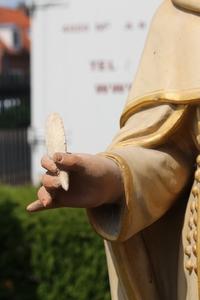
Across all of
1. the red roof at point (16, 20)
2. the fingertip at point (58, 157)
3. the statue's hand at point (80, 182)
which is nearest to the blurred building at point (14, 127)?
the statue's hand at point (80, 182)

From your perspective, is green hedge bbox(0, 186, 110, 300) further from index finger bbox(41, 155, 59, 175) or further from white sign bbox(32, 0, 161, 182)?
index finger bbox(41, 155, 59, 175)

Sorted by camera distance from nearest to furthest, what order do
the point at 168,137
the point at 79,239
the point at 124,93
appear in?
the point at 168,137
the point at 79,239
the point at 124,93

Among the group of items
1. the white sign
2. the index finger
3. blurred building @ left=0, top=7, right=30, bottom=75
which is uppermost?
the index finger

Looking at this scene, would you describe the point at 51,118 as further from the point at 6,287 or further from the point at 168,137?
the point at 6,287

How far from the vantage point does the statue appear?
2.09 meters

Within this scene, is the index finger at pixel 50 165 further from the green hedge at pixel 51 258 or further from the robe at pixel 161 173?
the green hedge at pixel 51 258

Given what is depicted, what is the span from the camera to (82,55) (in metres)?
8.84

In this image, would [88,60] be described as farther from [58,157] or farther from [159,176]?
[58,157]

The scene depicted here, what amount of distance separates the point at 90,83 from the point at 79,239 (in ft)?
10.6

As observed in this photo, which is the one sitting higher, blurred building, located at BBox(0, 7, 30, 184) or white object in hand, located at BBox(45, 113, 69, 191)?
white object in hand, located at BBox(45, 113, 69, 191)

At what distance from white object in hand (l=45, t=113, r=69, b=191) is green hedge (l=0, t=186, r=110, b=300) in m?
3.82

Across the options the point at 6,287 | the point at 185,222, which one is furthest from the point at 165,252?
the point at 6,287

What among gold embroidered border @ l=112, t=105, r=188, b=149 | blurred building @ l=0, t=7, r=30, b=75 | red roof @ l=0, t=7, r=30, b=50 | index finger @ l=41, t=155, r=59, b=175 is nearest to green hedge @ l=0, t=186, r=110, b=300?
gold embroidered border @ l=112, t=105, r=188, b=149

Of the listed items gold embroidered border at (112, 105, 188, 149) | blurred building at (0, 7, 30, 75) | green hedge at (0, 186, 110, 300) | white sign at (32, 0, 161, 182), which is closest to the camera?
gold embroidered border at (112, 105, 188, 149)
